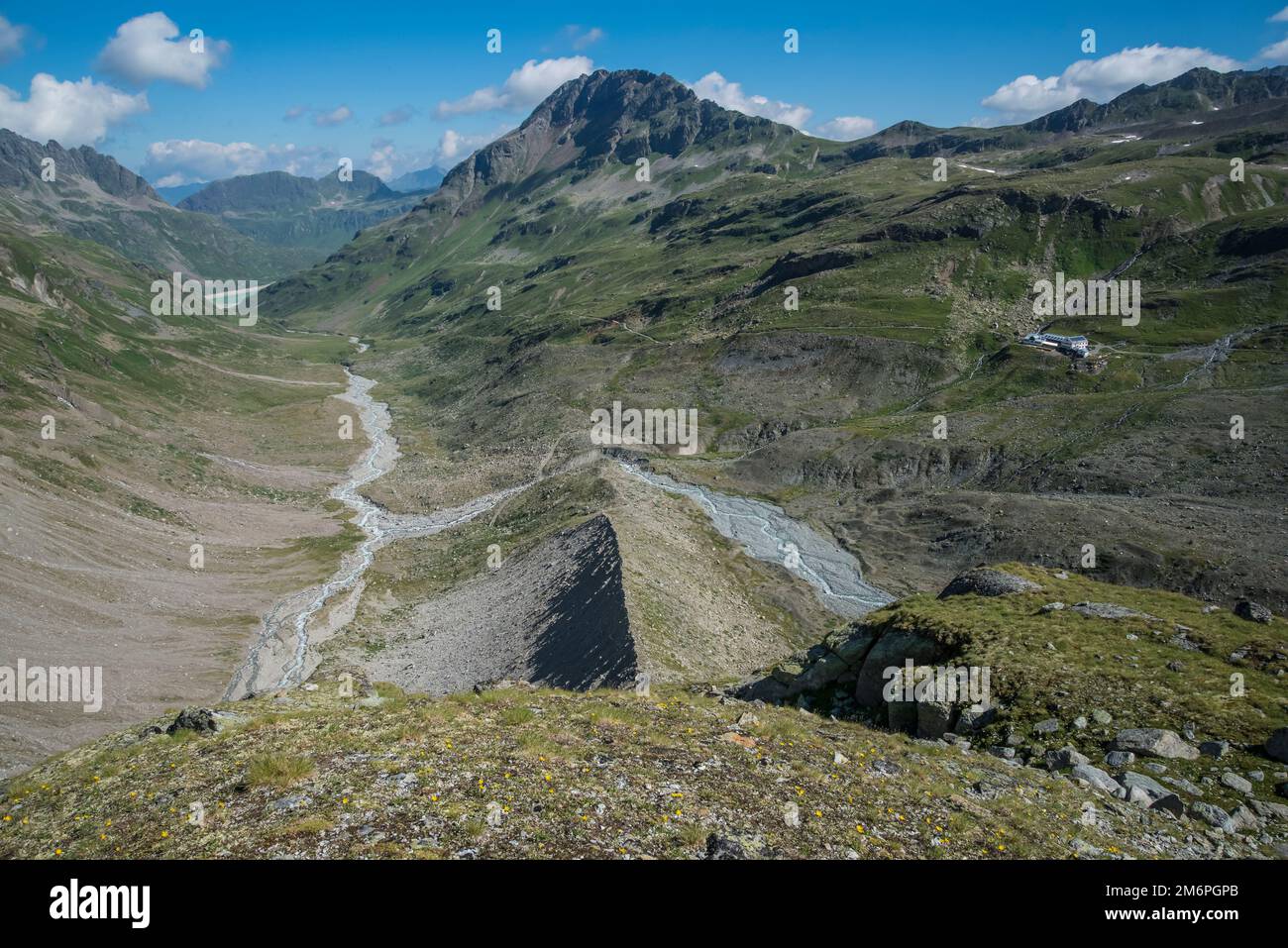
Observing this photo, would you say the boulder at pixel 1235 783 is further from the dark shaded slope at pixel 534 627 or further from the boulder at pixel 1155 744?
the dark shaded slope at pixel 534 627

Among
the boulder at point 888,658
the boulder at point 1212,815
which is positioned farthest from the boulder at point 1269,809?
the boulder at point 888,658

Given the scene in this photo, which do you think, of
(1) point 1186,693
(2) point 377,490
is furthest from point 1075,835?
(2) point 377,490

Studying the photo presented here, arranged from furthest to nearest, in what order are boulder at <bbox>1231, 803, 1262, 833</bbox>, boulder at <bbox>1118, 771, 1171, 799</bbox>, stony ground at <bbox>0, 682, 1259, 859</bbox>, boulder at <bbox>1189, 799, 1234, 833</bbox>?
boulder at <bbox>1118, 771, 1171, 799</bbox>
boulder at <bbox>1189, 799, 1234, 833</bbox>
boulder at <bbox>1231, 803, 1262, 833</bbox>
stony ground at <bbox>0, 682, 1259, 859</bbox>

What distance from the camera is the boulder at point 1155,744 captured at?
22.3 m

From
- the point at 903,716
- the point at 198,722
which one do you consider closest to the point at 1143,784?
the point at 903,716

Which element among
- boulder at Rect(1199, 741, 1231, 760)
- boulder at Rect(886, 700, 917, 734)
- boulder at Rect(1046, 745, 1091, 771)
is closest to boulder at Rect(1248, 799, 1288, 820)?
boulder at Rect(1199, 741, 1231, 760)

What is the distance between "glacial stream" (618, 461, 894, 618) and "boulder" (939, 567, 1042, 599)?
26.6 meters

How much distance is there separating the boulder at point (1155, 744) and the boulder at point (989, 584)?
→ 14125mm

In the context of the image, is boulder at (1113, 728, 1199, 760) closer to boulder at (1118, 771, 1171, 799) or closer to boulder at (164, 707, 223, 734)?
boulder at (1118, 771, 1171, 799)

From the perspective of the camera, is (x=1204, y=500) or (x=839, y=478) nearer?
(x=1204, y=500)

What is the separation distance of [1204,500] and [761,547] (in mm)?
49164

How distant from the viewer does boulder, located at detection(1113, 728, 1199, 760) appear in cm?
2231

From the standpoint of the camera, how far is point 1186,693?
25047mm
